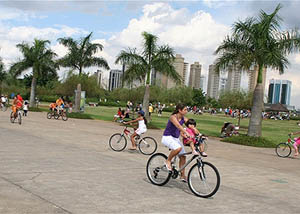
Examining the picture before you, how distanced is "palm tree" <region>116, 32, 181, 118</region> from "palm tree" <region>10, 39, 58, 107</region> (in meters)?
12.6

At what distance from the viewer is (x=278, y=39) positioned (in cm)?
1839

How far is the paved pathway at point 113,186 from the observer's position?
5.66 m

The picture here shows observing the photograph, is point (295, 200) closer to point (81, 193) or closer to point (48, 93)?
point (81, 193)

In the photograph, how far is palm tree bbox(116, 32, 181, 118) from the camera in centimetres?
2547

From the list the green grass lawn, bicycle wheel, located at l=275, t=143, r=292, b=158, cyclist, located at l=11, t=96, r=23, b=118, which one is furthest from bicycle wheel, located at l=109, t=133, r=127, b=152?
the green grass lawn

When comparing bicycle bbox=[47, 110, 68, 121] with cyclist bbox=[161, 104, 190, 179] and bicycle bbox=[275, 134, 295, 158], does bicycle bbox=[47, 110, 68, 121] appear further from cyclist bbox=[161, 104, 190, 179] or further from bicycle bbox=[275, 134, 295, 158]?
cyclist bbox=[161, 104, 190, 179]

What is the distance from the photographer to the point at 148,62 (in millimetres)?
25891

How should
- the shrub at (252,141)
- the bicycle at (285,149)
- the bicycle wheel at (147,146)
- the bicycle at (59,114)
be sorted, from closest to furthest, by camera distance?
the bicycle wheel at (147,146) < the bicycle at (285,149) < the shrub at (252,141) < the bicycle at (59,114)

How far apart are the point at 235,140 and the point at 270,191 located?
37.4 feet

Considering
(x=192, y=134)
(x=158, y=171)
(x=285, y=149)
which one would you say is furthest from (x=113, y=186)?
(x=285, y=149)

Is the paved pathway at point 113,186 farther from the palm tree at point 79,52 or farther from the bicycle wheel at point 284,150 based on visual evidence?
the palm tree at point 79,52

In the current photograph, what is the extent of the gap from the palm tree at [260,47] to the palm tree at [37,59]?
21.6 metres

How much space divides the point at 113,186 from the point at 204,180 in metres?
1.68

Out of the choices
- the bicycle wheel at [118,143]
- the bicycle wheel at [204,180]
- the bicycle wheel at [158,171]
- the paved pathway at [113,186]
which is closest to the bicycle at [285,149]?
the paved pathway at [113,186]
